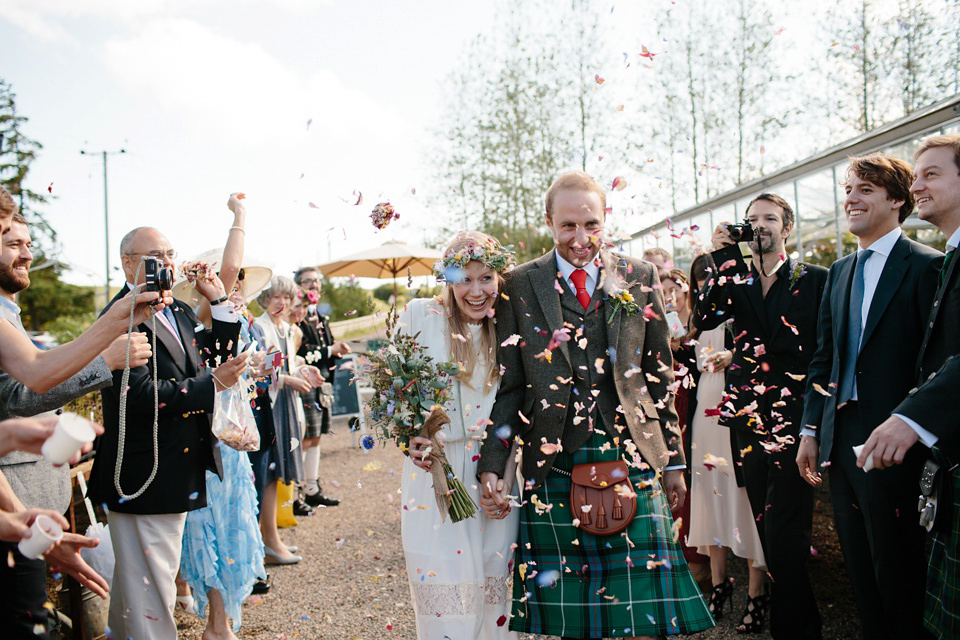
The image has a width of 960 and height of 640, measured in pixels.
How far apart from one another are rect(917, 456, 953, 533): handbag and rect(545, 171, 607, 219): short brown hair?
1.65m

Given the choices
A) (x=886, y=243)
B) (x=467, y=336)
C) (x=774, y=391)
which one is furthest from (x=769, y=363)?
(x=467, y=336)

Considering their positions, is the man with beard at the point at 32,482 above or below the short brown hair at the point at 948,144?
below

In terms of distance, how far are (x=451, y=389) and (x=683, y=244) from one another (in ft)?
37.8

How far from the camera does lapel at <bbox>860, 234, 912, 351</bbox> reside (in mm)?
3363

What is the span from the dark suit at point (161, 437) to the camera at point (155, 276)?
1.82ft

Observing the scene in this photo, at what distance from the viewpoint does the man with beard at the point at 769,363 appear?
4.12 meters

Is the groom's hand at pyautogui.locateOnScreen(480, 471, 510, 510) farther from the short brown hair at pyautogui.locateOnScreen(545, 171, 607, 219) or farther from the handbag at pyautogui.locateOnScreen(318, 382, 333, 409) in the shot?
the handbag at pyautogui.locateOnScreen(318, 382, 333, 409)

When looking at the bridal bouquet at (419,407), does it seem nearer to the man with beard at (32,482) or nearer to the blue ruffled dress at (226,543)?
the man with beard at (32,482)

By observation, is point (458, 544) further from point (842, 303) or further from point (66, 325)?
point (66, 325)

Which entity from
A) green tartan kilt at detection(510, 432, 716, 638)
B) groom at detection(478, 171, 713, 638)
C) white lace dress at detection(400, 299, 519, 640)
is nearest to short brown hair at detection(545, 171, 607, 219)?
groom at detection(478, 171, 713, 638)

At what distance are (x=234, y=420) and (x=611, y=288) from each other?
7.02 ft

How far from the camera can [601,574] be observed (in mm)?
3170

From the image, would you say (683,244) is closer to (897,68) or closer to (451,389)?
(897,68)

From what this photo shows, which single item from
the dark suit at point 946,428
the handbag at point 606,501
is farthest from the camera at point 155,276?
the dark suit at point 946,428
